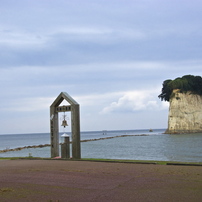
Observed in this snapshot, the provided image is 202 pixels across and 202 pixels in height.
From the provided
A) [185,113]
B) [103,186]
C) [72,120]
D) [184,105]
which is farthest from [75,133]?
[185,113]

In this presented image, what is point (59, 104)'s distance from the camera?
20.6 m

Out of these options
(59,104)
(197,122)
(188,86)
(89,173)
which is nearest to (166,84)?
(188,86)

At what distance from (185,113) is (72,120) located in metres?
91.8

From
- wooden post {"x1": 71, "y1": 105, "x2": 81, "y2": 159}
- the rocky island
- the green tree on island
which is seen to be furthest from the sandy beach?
the green tree on island

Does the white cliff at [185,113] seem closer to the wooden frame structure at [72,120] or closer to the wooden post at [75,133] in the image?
the wooden frame structure at [72,120]

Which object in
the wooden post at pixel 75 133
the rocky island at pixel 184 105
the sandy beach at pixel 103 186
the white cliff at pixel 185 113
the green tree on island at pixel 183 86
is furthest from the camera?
the green tree on island at pixel 183 86

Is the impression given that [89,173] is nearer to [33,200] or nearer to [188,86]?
[33,200]

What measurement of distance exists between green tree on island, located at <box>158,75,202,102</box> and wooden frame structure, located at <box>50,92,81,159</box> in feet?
294

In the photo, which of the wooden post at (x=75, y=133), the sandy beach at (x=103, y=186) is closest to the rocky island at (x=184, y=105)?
the wooden post at (x=75, y=133)

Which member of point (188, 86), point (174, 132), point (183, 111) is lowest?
point (174, 132)

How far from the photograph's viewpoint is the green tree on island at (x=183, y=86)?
10631 cm

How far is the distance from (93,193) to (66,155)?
11223 millimetres

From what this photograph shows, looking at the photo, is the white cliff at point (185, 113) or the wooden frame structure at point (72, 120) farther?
the white cliff at point (185, 113)

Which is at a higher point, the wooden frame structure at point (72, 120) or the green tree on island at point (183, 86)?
the green tree on island at point (183, 86)
